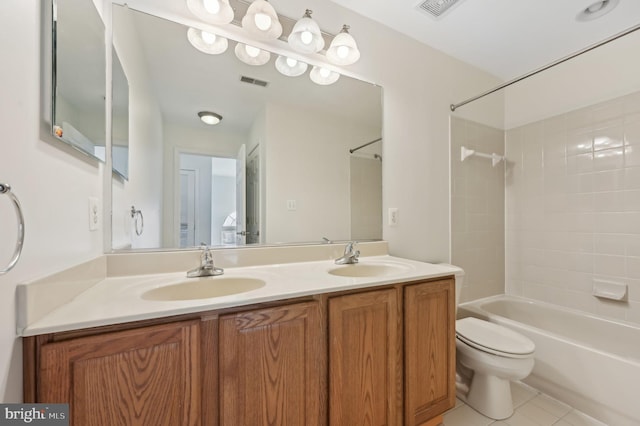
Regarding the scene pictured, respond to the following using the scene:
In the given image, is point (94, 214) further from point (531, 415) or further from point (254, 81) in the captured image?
point (531, 415)

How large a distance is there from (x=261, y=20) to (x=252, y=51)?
0.16 m

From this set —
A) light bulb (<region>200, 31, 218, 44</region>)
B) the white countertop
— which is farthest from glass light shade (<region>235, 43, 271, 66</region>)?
the white countertop

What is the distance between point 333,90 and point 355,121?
24 cm

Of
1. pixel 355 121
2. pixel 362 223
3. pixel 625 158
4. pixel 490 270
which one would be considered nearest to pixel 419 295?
pixel 362 223

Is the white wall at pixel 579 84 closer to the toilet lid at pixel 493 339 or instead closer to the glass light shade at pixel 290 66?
the toilet lid at pixel 493 339

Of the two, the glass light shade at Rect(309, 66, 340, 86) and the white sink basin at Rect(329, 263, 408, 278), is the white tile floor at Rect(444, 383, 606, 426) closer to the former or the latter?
the white sink basin at Rect(329, 263, 408, 278)

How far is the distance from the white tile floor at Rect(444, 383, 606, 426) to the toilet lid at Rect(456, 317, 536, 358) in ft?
1.31

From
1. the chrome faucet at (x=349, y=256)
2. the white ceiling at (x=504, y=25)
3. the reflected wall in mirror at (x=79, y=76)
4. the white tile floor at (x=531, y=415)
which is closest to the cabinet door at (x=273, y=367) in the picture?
the chrome faucet at (x=349, y=256)

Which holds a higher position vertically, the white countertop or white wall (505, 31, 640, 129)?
white wall (505, 31, 640, 129)

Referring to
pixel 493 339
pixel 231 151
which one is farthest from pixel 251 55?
pixel 493 339

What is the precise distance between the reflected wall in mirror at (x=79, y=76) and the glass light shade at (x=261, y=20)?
2.02 ft

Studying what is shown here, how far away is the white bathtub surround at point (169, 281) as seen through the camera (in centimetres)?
66

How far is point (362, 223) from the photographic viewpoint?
1.75 m

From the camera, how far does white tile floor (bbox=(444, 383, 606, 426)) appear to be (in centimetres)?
142
